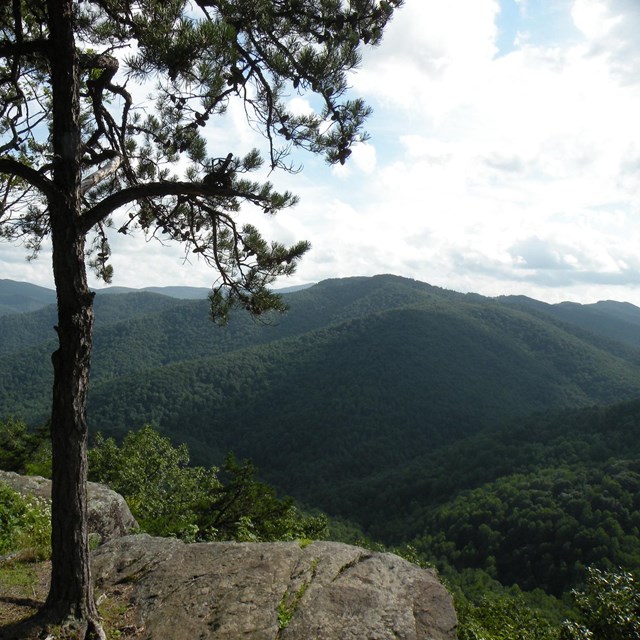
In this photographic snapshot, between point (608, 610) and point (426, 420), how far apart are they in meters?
110

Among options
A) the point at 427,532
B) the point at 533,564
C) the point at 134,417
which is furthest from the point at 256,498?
the point at 134,417

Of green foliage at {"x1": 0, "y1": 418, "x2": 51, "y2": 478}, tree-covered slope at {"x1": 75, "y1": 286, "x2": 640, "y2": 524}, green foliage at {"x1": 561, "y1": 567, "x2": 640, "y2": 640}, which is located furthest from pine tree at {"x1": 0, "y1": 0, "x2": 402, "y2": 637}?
tree-covered slope at {"x1": 75, "y1": 286, "x2": 640, "y2": 524}

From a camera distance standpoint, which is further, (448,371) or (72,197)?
(448,371)

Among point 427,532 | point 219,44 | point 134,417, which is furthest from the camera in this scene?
point 134,417

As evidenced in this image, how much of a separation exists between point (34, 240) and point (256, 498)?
1093 cm

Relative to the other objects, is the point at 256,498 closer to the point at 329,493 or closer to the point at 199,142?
the point at 199,142

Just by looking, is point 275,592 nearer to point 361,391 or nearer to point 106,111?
point 106,111

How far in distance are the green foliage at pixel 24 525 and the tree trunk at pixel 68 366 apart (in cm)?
251

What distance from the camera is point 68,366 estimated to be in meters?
3.91

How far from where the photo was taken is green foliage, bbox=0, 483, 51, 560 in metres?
6.18

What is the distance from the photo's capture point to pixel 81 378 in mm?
3961

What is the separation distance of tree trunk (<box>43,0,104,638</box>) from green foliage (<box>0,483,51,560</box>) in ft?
8.22

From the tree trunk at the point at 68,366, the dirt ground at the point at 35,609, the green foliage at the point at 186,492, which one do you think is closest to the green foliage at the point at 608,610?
the dirt ground at the point at 35,609

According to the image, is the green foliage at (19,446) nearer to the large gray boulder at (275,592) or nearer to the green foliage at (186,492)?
the green foliage at (186,492)
